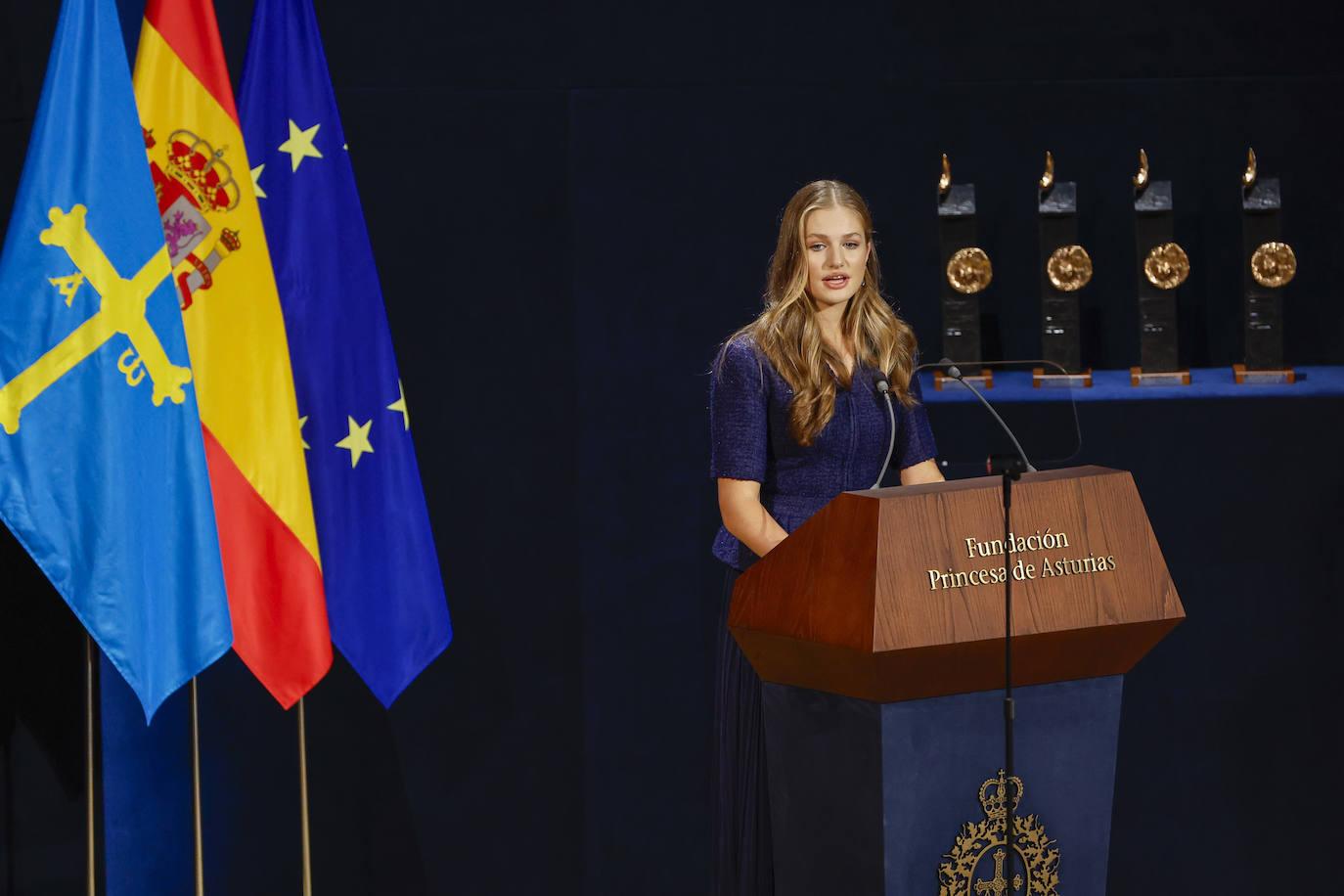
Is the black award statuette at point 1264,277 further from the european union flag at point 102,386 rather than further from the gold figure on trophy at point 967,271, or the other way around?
the european union flag at point 102,386

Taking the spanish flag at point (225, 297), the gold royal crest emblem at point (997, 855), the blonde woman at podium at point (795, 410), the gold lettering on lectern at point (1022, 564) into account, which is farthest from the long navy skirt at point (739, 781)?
the spanish flag at point (225, 297)

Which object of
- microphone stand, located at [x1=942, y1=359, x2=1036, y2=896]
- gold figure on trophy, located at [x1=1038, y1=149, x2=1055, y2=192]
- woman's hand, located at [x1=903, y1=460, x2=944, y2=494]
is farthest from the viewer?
gold figure on trophy, located at [x1=1038, y1=149, x2=1055, y2=192]

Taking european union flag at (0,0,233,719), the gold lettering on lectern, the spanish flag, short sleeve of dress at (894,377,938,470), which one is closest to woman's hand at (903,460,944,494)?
short sleeve of dress at (894,377,938,470)

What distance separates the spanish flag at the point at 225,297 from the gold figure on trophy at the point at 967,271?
1519mm

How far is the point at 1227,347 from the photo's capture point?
400 centimetres

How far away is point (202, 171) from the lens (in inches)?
123

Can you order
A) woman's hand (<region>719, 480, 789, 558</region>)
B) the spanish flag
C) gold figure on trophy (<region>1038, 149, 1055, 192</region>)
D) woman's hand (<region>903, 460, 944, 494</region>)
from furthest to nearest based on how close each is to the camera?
gold figure on trophy (<region>1038, 149, 1055, 192</region>) < the spanish flag < woman's hand (<region>903, 460, 944, 494</region>) < woman's hand (<region>719, 480, 789, 558</region>)

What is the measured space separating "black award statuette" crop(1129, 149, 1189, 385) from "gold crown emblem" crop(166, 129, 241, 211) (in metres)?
2.02

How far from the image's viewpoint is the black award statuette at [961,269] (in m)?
3.70

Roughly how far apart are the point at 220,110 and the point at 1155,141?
2.22m

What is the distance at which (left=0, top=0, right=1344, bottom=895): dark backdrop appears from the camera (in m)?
3.78

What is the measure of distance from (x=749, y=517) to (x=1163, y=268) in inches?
59.0

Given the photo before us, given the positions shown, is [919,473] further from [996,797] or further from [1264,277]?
[1264,277]

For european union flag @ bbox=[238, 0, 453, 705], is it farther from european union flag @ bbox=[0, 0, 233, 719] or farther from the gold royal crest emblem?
the gold royal crest emblem
